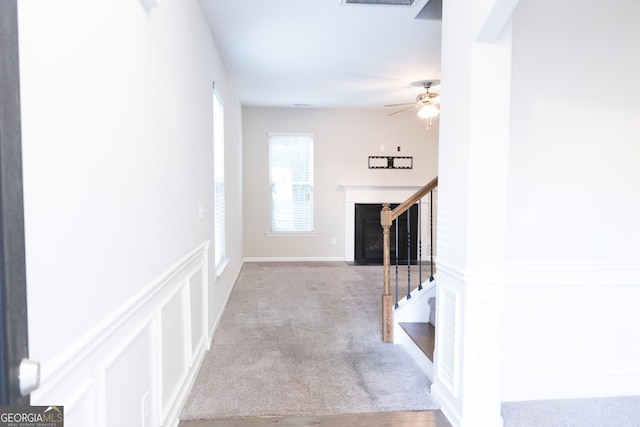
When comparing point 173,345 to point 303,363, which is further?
point 303,363

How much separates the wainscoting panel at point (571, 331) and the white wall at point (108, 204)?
1.94m

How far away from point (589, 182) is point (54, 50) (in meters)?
2.69

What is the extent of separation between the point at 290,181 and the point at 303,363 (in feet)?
14.6

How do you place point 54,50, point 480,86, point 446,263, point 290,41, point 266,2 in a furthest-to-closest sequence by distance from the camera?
point 290,41 → point 266,2 → point 446,263 → point 480,86 → point 54,50

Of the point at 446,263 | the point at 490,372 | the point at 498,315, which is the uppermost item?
the point at 446,263

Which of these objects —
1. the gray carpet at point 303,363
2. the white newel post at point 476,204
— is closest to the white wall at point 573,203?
the white newel post at point 476,204

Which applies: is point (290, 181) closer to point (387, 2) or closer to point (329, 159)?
point (329, 159)

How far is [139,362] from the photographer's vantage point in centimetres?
167

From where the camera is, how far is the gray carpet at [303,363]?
93.9 inches

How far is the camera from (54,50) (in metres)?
1.00

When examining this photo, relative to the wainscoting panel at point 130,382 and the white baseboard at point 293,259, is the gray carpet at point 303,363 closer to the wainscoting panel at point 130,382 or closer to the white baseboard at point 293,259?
the wainscoting panel at point 130,382

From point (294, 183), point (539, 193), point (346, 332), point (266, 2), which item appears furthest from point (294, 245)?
point (539, 193)

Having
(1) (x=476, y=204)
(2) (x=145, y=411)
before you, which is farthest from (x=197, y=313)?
(1) (x=476, y=204)

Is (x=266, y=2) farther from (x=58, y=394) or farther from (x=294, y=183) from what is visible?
(x=294, y=183)
